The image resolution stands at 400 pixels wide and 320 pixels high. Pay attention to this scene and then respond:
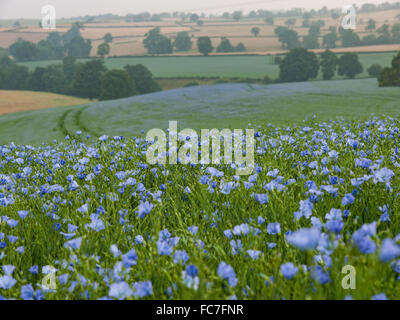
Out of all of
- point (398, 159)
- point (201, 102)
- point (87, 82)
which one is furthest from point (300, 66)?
point (398, 159)

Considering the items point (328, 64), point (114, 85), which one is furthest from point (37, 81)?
point (328, 64)

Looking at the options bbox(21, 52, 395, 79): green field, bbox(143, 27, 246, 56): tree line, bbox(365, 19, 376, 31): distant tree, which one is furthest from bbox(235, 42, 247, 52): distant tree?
bbox(365, 19, 376, 31): distant tree

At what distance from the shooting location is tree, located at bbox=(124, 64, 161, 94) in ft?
238

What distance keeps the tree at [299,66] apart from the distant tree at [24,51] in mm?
78701

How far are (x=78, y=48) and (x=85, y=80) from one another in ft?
177

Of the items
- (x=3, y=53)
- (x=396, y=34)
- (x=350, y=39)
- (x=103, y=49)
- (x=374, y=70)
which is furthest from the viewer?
(x=103, y=49)

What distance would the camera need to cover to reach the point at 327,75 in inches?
2763

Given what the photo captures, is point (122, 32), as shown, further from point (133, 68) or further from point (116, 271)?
point (116, 271)

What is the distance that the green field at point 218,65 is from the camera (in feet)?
249

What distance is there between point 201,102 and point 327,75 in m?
51.5

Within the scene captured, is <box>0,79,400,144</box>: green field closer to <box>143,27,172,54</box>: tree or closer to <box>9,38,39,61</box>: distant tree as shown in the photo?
<box>143,27,172,54</box>: tree

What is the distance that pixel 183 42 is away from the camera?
114312 millimetres

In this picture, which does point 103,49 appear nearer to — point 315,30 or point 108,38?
point 108,38

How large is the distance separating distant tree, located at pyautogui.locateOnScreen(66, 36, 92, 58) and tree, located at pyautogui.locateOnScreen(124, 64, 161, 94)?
51232mm
